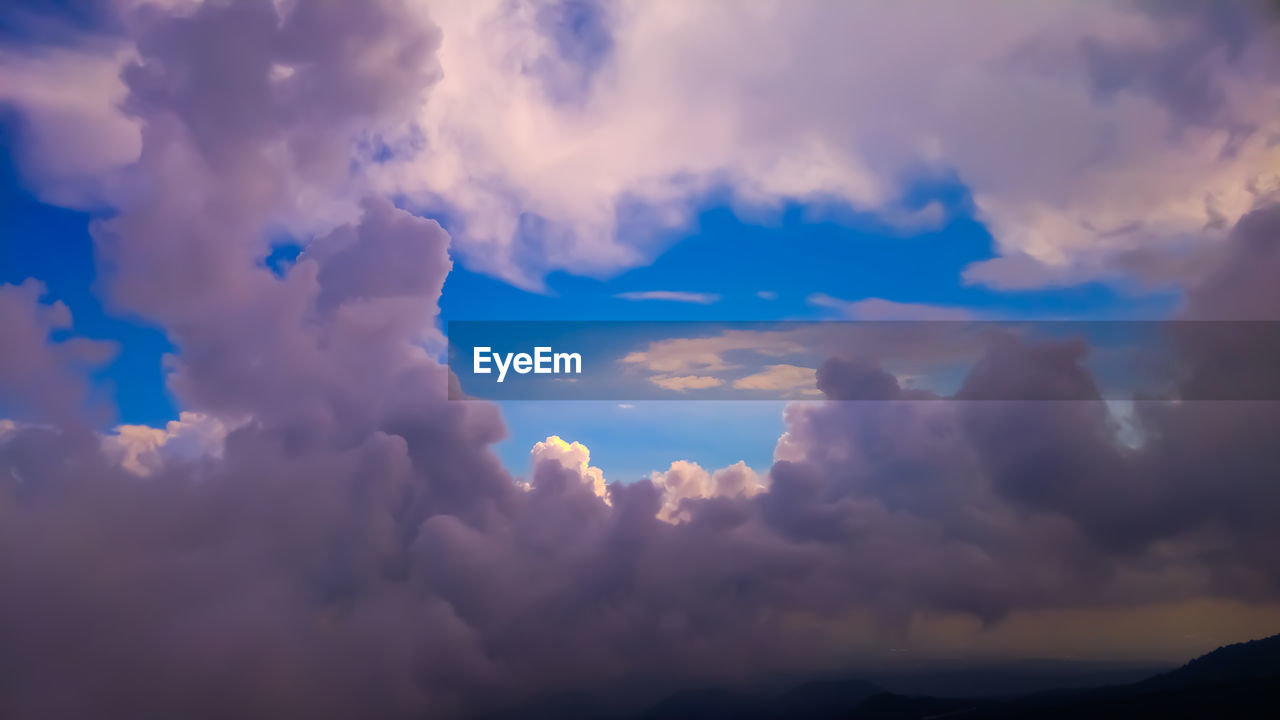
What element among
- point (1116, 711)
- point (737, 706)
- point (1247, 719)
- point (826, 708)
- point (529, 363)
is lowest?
point (1247, 719)

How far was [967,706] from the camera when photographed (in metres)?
43.8

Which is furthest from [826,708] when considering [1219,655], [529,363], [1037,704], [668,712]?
[1219,655]

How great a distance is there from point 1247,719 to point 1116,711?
87.4ft

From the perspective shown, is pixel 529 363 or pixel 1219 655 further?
pixel 1219 655

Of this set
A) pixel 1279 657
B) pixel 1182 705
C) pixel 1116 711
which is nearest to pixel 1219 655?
pixel 1279 657

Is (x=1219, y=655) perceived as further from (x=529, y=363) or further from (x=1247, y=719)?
(x=529, y=363)

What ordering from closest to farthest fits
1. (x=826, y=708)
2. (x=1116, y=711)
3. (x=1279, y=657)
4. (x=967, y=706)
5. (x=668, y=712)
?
(x=668, y=712)
(x=967, y=706)
(x=826, y=708)
(x=1116, y=711)
(x=1279, y=657)

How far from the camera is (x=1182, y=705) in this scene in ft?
234

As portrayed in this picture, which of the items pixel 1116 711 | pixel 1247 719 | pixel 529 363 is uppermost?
pixel 529 363

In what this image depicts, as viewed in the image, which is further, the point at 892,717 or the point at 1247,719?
the point at 1247,719

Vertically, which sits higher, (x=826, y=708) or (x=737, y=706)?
(x=737, y=706)

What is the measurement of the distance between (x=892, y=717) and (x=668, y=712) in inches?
1074

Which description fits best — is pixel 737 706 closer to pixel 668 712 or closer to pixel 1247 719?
pixel 668 712

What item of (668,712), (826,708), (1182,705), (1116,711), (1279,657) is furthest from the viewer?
(1279,657)
